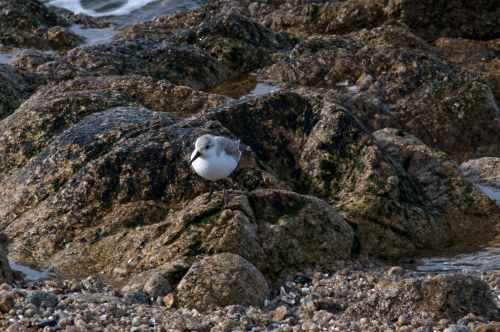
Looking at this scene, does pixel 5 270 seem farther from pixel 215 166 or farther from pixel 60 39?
pixel 60 39

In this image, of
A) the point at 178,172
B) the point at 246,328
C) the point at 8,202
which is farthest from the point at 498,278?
the point at 8,202

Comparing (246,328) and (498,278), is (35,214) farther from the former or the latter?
(498,278)

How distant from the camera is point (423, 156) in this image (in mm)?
9805

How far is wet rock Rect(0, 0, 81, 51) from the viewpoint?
16.4 meters

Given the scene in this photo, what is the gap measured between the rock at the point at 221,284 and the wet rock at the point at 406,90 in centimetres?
496

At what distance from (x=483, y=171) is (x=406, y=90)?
7.68 ft

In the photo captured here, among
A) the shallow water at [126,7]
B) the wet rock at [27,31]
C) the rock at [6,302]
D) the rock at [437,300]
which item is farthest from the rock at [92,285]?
the shallow water at [126,7]

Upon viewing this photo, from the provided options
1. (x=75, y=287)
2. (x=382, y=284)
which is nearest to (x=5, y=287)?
(x=75, y=287)

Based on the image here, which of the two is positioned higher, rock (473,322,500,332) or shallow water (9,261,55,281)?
shallow water (9,261,55,281)

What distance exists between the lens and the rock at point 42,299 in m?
6.54

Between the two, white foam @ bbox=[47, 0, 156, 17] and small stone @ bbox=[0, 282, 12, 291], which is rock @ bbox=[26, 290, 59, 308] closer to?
small stone @ bbox=[0, 282, 12, 291]

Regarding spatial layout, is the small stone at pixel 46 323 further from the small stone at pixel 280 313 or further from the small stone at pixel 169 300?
the small stone at pixel 280 313

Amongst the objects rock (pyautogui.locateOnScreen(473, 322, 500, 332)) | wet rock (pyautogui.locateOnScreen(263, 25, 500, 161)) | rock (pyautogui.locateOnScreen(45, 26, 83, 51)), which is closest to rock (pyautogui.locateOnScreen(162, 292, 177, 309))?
rock (pyautogui.locateOnScreen(473, 322, 500, 332))

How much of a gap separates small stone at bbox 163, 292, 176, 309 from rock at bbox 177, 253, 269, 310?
0.18ft
